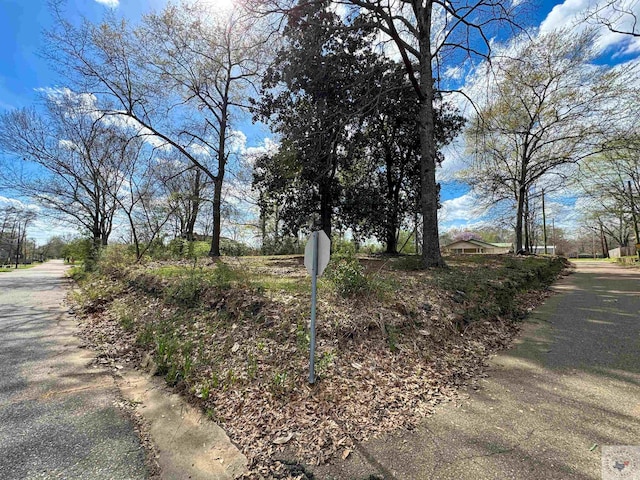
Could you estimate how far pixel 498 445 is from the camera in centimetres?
229

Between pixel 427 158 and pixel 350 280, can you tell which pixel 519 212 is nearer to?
pixel 427 158

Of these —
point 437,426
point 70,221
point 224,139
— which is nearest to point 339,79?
point 224,139

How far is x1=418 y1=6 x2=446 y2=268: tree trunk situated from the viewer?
8086mm

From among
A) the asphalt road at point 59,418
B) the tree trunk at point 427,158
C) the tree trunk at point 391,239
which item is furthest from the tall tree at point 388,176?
the asphalt road at point 59,418

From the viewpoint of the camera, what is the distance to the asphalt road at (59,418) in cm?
219

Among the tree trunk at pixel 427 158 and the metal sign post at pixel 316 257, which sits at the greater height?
the tree trunk at pixel 427 158

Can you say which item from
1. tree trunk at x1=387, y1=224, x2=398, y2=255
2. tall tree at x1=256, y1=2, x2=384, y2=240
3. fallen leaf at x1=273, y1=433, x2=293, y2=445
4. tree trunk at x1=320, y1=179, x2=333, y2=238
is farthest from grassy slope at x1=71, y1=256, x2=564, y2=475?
tree trunk at x1=387, y1=224, x2=398, y2=255

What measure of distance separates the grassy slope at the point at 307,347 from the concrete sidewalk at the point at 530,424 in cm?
22

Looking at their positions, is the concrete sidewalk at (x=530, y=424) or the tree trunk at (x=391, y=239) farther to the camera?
the tree trunk at (x=391, y=239)

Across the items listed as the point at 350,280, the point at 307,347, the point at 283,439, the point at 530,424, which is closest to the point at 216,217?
the point at 350,280

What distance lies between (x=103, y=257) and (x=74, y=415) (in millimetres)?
13426

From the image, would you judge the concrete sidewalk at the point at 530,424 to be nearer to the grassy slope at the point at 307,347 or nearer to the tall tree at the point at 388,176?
the grassy slope at the point at 307,347

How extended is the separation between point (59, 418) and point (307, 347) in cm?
248

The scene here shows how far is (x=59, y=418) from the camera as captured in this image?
110 inches
